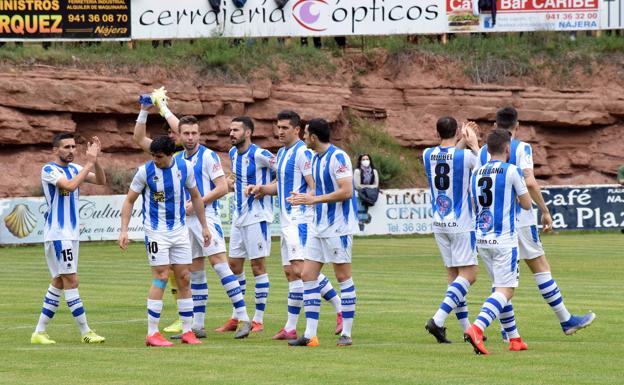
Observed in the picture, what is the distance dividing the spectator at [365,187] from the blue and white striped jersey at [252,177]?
2286 centimetres

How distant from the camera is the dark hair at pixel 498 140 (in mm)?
12648

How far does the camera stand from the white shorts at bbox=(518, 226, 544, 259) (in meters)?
13.4

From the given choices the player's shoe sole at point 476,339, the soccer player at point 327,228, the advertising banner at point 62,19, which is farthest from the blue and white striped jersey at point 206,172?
the advertising banner at point 62,19

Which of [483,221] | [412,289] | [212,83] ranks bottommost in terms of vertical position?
[412,289]

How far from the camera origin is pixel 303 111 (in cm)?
4638

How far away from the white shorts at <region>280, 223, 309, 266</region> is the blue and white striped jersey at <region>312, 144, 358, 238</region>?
4.26 ft

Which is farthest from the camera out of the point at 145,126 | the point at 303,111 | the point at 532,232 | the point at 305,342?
the point at 303,111

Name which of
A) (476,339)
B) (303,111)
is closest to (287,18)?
(303,111)

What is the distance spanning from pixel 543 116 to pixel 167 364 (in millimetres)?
38489

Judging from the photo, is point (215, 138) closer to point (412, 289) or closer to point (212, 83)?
point (212, 83)

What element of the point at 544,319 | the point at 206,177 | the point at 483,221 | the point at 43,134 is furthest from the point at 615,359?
the point at 43,134

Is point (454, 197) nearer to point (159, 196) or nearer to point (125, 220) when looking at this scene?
point (159, 196)

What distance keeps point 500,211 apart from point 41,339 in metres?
5.14

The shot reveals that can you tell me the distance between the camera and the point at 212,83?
154 feet
